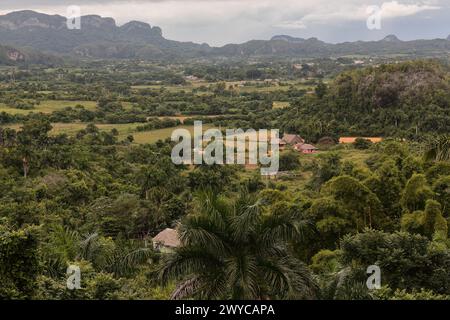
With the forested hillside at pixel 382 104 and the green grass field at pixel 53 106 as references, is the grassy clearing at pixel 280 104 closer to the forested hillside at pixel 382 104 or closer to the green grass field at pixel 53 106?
the forested hillside at pixel 382 104

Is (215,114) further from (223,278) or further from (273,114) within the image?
(223,278)

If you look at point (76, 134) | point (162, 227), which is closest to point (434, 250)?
point (162, 227)

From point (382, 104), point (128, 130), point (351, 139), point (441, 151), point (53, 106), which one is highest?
point (441, 151)

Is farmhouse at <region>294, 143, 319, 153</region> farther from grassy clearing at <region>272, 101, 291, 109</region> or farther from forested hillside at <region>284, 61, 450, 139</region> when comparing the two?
grassy clearing at <region>272, 101, 291, 109</region>

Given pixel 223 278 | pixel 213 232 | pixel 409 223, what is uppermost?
pixel 213 232

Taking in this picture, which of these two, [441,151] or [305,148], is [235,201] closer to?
[441,151]

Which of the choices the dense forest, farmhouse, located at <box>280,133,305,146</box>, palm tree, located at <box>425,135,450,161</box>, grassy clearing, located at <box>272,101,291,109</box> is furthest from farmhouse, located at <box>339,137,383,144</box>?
palm tree, located at <box>425,135,450,161</box>

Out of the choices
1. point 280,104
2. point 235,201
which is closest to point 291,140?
point 280,104

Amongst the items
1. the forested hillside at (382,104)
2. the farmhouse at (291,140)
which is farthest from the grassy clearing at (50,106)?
the forested hillside at (382,104)
